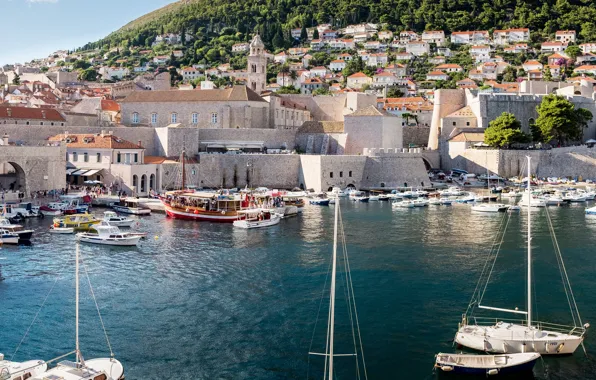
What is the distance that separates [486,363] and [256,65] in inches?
1582

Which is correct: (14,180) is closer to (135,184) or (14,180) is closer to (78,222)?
(135,184)

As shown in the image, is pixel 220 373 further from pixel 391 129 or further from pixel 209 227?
pixel 391 129

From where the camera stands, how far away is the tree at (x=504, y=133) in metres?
42.9

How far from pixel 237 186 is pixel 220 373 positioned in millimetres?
27656

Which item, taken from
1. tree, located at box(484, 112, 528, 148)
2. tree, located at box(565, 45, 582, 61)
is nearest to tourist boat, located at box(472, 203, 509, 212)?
tree, located at box(484, 112, 528, 148)

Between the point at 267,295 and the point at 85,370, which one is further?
the point at 267,295

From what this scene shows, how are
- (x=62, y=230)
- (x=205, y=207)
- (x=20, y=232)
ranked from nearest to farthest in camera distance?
(x=20, y=232) < (x=62, y=230) < (x=205, y=207)

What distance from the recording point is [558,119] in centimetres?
4375

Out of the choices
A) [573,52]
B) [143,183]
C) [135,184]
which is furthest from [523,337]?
[573,52]

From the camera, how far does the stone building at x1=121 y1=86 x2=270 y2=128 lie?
42.4 m

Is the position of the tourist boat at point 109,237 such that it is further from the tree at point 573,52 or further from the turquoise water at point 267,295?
the tree at point 573,52

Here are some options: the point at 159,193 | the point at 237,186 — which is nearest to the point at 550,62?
the point at 237,186

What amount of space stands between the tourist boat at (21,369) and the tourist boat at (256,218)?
16.2 m

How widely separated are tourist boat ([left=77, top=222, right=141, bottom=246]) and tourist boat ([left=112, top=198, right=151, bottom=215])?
22.0 ft
